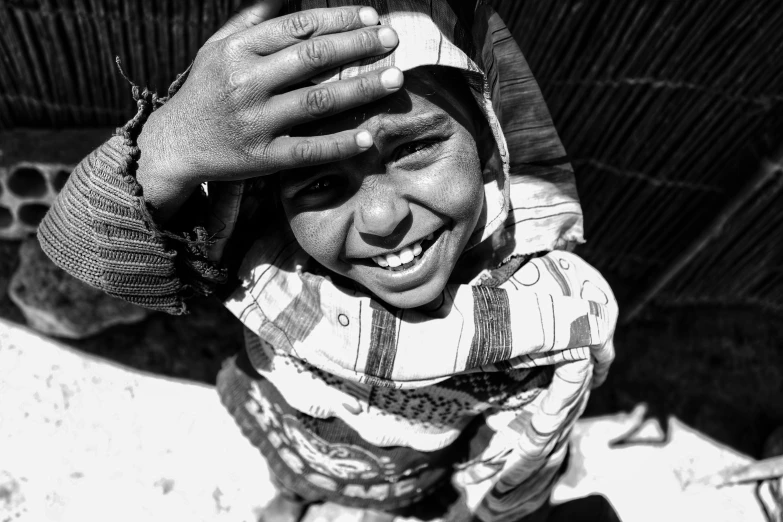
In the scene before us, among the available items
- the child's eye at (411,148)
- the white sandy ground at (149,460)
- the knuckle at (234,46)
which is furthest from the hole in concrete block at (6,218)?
the child's eye at (411,148)

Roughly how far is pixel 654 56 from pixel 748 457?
53.9 inches

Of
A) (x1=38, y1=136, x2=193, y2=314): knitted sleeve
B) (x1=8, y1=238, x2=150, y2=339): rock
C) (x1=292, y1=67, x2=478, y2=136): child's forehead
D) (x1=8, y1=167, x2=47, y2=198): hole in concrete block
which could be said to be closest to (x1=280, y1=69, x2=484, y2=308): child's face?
(x1=292, y1=67, x2=478, y2=136): child's forehead

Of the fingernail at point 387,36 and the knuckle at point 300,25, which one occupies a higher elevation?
the fingernail at point 387,36

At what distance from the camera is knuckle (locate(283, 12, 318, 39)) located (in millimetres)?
956

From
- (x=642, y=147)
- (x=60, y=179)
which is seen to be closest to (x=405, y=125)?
(x=642, y=147)

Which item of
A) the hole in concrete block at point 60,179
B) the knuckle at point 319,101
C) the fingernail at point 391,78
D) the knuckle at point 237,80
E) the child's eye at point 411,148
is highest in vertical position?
the fingernail at point 391,78

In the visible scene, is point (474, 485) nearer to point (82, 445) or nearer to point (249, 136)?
point (249, 136)

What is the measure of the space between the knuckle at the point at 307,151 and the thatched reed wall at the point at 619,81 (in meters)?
0.68

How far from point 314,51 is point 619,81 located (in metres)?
0.95

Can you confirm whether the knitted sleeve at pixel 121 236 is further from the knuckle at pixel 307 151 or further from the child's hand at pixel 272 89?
the knuckle at pixel 307 151

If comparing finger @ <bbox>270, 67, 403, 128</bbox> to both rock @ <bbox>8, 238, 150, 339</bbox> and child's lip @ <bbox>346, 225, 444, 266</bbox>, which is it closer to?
child's lip @ <bbox>346, 225, 444, 266</bbox>

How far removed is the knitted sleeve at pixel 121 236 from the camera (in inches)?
41.8

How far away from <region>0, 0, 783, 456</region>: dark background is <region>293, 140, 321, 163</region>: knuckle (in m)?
0.68

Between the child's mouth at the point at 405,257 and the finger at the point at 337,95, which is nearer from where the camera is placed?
the finger at the point at 337,95
